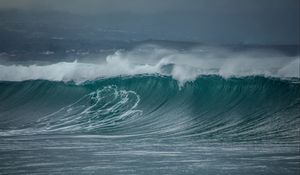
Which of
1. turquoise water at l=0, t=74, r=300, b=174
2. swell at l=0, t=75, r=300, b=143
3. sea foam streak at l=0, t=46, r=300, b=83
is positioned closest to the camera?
turquoise water at l=0, t=74, r=300, b=174

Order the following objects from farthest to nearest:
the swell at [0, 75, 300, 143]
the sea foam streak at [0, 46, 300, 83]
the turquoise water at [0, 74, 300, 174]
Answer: the sea foam streak at [0, 46, 300, 83] → the swell at [0, 75, 300, 143] → the turquoise water at [0, 74, 300, 174]

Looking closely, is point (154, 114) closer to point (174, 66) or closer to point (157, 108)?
point (157, 108)

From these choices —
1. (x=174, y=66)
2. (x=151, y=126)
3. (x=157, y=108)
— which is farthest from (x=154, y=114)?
(x=174, y=66)

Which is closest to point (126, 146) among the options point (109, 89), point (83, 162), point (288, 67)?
point (83, 162)

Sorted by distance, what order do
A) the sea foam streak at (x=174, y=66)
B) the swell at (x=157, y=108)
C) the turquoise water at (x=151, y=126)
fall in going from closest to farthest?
the turquoise water at (x=151, y=126)
the swell at (x=157, y=108)
the sea foam streak at (x=174, y=66)

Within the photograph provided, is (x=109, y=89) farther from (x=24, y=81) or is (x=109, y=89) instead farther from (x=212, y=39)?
(x=212, y=39)
